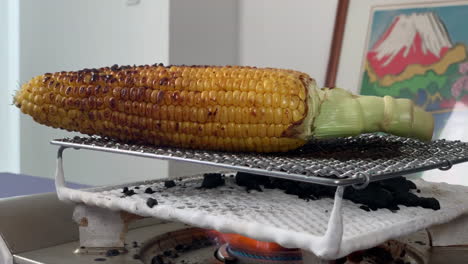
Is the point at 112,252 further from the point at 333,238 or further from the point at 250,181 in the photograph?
the point at 333,238

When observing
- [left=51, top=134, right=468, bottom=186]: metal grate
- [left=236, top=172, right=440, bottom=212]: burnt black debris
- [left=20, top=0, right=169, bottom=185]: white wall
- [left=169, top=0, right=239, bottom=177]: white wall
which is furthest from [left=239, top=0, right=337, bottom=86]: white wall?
[left=236, top=172, right=440, bottom=212]: burnt black debris

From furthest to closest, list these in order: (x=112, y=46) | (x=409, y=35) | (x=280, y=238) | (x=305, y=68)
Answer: (x=112, y=46), (x=305, y=68), (x=409, y=35), (x=280, y=238)

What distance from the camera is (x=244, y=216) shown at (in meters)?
0.60

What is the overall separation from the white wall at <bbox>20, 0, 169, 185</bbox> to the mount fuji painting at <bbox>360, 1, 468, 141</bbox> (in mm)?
770

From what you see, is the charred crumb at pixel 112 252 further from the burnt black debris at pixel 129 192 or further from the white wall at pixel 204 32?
the white wall at pixel 204 32

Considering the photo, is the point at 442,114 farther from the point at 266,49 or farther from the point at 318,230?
the point at 318,230

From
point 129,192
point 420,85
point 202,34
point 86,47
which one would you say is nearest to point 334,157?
point 129,192

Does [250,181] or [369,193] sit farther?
[250,181]

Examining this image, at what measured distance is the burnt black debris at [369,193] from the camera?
67cm

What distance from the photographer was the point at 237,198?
714 millimetres

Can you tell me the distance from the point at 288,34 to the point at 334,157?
4.55ft

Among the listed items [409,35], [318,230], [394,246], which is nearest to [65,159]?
[409,35]

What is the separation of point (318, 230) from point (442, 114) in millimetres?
1223

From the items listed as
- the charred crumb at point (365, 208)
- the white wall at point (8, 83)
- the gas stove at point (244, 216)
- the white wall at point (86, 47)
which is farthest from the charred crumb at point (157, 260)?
the white wall at point (8, 83)
